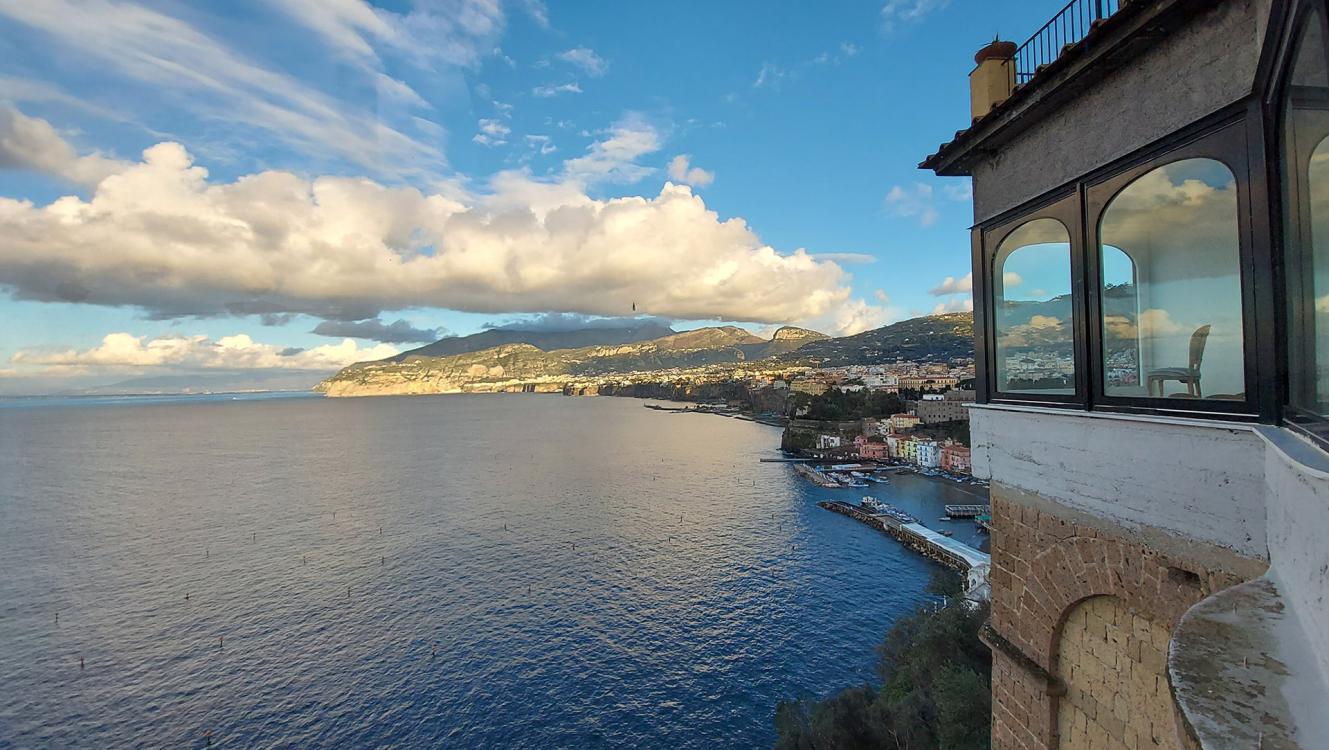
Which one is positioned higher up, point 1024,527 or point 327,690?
point 1024,527

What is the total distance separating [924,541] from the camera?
33156mm

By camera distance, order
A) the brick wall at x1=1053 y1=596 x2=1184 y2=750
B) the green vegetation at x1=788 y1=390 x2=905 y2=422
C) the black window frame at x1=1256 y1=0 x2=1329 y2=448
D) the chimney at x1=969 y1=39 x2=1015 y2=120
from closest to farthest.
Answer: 1. the black window frame at x1=1256 y1=0 x2=1329 y2=448
2. the brick wall at x1=1053 y1=596 x2=1184 y2=750
3. the chimney at x1=969 y1=39 x2=1015 y2=120
4. the green vegetation at x1=788 y1=390 x2=905 y2=422

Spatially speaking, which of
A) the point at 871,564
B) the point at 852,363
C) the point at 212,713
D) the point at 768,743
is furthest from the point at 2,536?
the point at 852,363

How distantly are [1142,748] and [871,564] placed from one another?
2978 cm

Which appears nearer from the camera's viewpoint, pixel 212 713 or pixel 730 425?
pixel 212 713

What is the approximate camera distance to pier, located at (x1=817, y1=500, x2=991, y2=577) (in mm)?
29672

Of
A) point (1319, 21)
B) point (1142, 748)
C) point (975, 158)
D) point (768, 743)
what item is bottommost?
point (768, 743)

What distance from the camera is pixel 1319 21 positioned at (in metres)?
1.63

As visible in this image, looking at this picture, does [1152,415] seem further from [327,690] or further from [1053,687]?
[327,690]

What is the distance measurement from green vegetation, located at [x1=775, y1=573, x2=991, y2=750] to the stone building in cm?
1002

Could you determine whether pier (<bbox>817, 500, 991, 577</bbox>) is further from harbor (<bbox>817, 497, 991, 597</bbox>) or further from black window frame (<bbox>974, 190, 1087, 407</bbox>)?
black window frame (<bbox>974, 190, 1087, 407</bbox>)

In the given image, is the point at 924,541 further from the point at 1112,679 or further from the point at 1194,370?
the point at 1194,370

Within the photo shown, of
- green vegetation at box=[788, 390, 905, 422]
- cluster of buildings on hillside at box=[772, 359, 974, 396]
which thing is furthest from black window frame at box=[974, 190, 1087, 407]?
cluster of buildings on hillside at box=[772, 359, 974, 396]

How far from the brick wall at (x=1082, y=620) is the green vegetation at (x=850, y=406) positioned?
75.7 m
